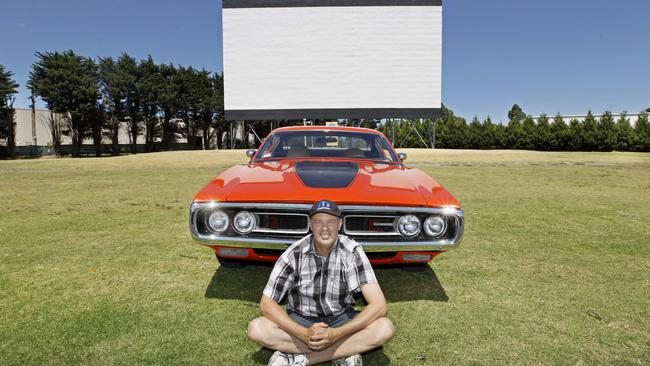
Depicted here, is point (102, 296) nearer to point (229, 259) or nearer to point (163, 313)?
point (163, 313)

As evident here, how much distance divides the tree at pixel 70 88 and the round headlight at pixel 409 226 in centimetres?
4832

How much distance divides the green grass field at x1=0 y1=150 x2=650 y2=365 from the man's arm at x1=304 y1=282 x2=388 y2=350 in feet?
1.30

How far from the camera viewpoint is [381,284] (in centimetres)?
374

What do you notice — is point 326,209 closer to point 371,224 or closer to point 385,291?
point 371,224

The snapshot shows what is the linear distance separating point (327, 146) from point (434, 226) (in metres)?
2.12

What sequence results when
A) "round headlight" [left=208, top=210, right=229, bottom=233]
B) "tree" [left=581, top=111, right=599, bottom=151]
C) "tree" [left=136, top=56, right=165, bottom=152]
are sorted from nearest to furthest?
1. "round headlight" [left=208, top=210, right=229, bottom=233]
2. "tree" [left=581, top=111, right=599, bottom=151]
3. "tree" [left=136, top=56, right=165, bottom=152]

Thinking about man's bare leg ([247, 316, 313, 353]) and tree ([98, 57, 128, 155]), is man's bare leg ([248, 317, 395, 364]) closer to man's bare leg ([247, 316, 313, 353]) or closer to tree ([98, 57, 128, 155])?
man's bare leg ([247, 316, 313, 353])

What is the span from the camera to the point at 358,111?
32000mm

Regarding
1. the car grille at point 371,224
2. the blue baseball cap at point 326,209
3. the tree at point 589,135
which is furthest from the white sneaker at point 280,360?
the tree at point 589,135

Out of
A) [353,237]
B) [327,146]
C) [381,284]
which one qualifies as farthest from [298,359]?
[327,146]

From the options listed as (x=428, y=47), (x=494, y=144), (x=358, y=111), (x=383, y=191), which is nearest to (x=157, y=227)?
(x=383, y=191)

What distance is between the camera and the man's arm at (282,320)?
2125mm

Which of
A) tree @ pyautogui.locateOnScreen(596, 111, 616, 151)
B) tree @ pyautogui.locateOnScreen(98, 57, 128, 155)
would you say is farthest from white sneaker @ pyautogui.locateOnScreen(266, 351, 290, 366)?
tree @ pyautogui.locateOnScreen(98, 57, 128, 155)

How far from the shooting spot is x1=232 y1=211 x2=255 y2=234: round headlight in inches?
118
